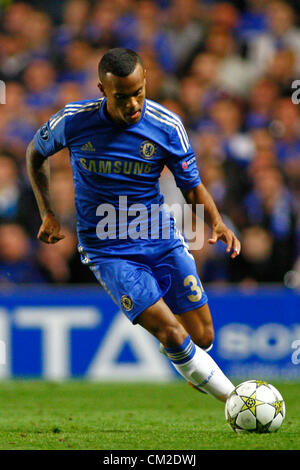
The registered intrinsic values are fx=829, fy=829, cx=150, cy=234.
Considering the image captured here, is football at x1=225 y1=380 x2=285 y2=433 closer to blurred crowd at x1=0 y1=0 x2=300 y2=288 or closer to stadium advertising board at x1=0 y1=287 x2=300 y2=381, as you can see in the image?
stadium advertising board at x1=0 y1=287 x2=300 y2=381

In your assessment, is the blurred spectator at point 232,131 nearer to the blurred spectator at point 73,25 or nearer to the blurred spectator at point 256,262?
the blurred spectator at point 256,262

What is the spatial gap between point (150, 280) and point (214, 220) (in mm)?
545

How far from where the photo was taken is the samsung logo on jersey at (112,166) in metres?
5.17

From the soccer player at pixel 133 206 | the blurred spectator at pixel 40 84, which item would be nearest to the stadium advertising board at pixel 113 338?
the blurred spectator at pixel 40 84

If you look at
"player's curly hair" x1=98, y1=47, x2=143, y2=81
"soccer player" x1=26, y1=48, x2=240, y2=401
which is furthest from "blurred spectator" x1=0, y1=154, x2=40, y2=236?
"player's curly hair" x1=98, y1=47, x2=143, y2=81

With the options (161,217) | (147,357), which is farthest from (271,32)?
(161,217)

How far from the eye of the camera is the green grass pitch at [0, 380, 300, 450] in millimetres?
4637

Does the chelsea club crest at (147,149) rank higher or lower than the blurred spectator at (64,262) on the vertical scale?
higher

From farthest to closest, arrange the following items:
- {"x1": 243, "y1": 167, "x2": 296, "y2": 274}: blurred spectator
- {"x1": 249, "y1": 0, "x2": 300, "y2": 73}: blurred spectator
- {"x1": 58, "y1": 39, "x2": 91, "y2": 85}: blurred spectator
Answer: {"x1": 249, "y1": 0, "x2": 300, "y2": 73}: blurred spectator → {"x1": 58, "y1": 39, "x2": 91, "y2": 85}: blurred spectator → {"x1": 243, "y1": 167, "x2": 296, "y2": 274}: blurred spectator

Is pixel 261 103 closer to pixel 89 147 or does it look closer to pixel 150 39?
pixel 150 39

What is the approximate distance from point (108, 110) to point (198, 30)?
632cm

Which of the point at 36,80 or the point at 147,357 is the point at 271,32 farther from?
→ the point at 147,357

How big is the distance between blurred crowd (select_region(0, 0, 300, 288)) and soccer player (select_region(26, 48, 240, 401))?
3332 millimetres

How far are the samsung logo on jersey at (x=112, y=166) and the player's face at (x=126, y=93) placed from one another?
0.29 meters
